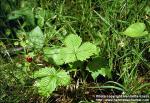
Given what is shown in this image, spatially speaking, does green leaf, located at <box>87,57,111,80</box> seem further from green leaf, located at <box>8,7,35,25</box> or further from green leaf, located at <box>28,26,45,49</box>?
green leaf, located at <box>8,7,35,25</box>

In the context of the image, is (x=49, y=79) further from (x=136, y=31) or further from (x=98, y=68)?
(x=136, y=31)

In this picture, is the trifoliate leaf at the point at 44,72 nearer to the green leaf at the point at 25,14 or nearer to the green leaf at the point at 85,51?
the green leaf at the point at 85,51

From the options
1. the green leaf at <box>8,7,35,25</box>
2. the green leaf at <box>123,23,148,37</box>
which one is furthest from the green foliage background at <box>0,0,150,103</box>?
the green leaf at <box>8,7,35,25</box>

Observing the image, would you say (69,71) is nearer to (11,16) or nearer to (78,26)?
(78,26)

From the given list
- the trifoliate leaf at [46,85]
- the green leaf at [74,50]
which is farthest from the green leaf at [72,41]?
the trifoliate leaf at [46,85]

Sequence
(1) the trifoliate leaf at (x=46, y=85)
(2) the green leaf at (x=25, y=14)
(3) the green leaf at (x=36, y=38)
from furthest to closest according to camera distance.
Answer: (2) the green leaf at (x=25, y=14) < (3) the green leaf at (x=36, y=38) < (1) the trifoliate leaf at (x=46, y=85)

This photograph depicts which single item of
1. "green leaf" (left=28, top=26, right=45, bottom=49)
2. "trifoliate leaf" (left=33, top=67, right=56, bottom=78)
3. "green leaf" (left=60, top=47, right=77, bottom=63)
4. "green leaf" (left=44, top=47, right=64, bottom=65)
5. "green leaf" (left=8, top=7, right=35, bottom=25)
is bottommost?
"trifoliate leaf" (left=33, top=67, right=56, bottom=78)
